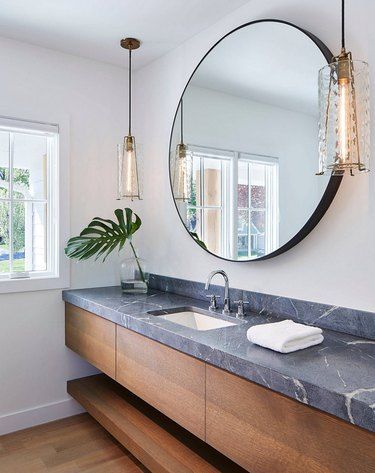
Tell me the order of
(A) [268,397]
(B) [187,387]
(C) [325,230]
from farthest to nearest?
(C) [325,230], (B) [187,387], (A) [268,397]

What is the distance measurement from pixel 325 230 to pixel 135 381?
114 centimetres

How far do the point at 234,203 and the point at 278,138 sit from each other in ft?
1.37

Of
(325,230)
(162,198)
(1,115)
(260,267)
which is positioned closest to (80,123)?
(1,115)

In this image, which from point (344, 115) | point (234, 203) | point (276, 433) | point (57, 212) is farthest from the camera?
point (57, 212)

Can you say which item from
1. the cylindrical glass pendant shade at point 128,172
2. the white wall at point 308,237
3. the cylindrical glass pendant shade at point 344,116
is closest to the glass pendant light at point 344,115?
the cylindrical glass pendant shade at point 344,116

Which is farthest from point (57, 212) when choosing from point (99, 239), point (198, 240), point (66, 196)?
point (198, 240)

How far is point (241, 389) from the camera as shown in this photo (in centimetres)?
135

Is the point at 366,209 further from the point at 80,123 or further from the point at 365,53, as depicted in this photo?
the point at 80,123

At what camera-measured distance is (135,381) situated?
77.6 inches

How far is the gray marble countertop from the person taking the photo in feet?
3.45

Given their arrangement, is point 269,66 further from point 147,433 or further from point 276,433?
point 147,433

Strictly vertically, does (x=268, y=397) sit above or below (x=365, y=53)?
below

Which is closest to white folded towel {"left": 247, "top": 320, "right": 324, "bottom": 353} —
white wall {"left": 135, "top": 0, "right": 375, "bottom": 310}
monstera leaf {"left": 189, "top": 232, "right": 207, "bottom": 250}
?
white wall {"left": 135, "top": 0, "right": 375, "bottom": 310}

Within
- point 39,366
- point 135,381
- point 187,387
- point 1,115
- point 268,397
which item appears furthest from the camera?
point 39,366
